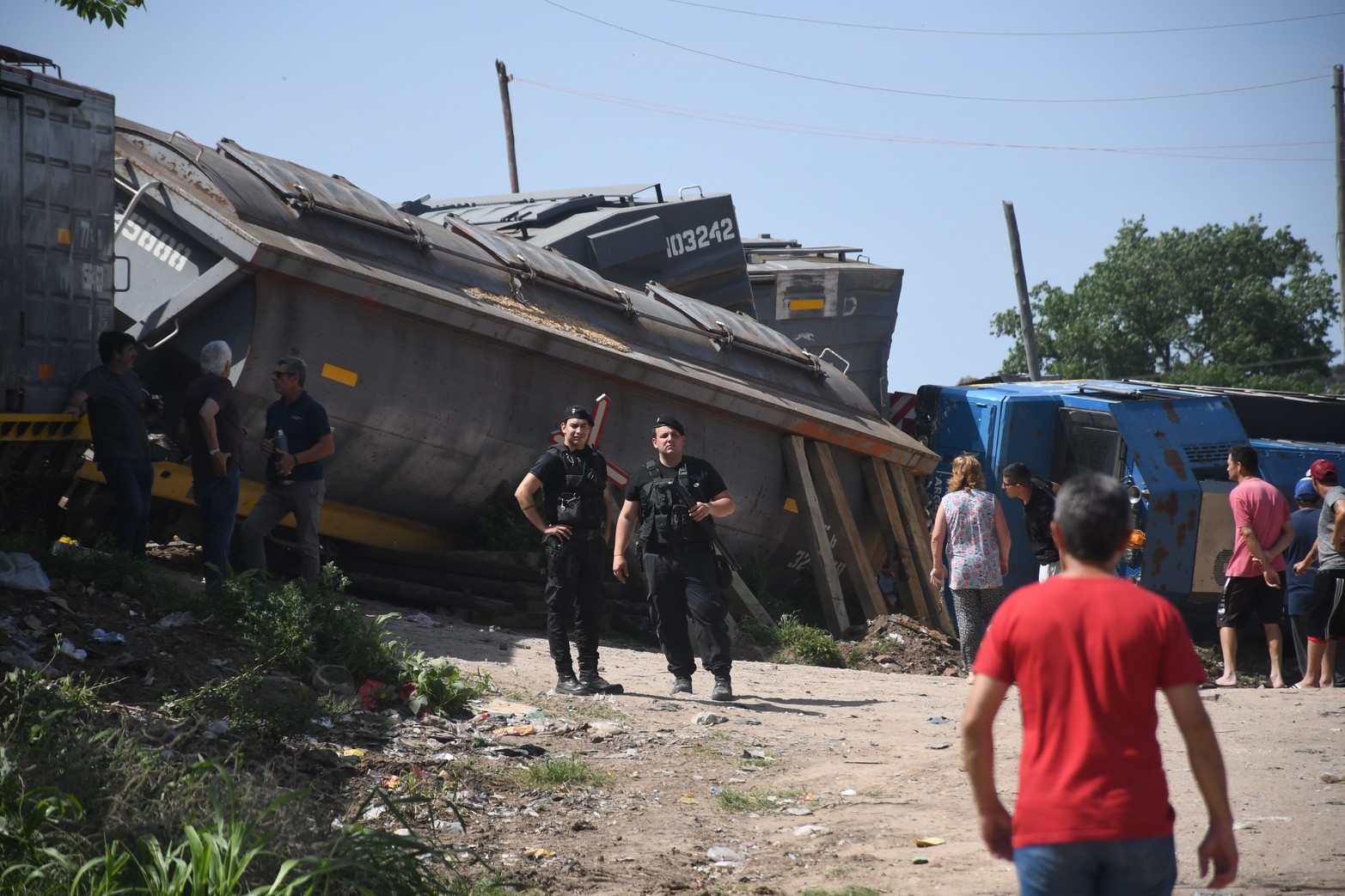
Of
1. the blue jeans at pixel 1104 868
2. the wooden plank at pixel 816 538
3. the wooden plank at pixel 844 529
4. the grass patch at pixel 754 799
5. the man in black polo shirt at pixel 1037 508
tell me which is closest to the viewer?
the blue jeans at pixel 1104 868

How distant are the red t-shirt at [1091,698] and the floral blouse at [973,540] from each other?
5.32 m

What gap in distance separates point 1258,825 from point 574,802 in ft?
7.95

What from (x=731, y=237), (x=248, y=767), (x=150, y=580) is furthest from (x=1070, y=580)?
(x=731, y=237)

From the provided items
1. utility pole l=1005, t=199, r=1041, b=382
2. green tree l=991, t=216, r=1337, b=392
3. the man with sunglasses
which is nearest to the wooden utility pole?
utility pole l=1005, t=199, r=1041, b=382

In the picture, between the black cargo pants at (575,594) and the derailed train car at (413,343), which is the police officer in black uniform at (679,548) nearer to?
the black cargo pants at (575,594)

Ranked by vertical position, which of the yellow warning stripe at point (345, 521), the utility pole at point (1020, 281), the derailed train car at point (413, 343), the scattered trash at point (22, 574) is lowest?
the scattered trash at point (22, 574)

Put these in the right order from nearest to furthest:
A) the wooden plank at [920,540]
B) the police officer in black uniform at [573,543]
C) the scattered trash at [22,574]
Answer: the scattered trash at [22,574] < the police officer in black uniform at [573,543] < the wooden plank at [920,540]

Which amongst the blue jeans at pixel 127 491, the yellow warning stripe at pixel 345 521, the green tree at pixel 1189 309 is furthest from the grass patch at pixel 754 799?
the green tree at pixel 1189 309

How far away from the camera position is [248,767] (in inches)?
193

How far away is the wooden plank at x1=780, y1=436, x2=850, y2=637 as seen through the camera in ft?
33.5

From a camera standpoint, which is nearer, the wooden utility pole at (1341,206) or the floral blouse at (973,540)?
the floral blouse at (973,540)

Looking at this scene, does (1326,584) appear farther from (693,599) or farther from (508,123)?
(508,123)

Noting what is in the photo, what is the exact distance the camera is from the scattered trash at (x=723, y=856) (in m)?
4.42

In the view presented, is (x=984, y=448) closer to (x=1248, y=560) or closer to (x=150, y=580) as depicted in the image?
(x=1248, y=560)
